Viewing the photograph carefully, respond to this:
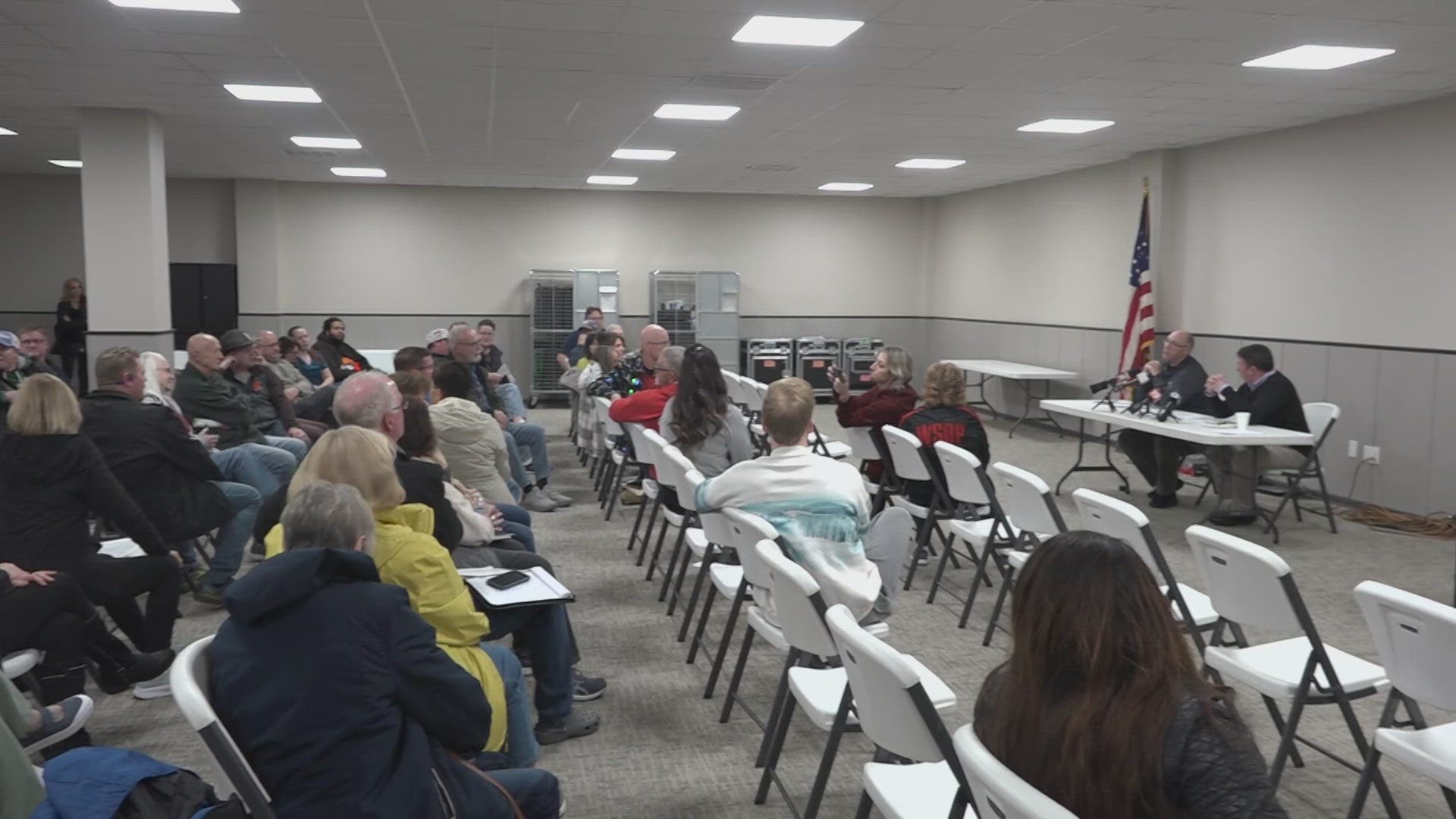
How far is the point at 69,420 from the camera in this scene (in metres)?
3.79

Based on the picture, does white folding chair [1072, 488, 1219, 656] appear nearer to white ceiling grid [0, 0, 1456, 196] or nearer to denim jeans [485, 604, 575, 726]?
denim jeans [485, 604, 575, 726]

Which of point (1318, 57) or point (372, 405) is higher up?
point (1318, 57)

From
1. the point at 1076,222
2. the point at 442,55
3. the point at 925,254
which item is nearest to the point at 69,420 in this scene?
the point at 442,55

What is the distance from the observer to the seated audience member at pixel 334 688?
194 centimetres

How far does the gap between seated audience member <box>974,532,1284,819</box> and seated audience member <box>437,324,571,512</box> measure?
592 cm

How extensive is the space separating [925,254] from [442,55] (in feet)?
35.1

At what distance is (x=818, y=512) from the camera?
3580mm

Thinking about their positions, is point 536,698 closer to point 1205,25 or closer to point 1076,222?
point 1205,25

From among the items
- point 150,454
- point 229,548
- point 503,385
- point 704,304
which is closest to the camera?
point 150,454

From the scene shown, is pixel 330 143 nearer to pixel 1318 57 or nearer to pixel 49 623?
pixel 49 623

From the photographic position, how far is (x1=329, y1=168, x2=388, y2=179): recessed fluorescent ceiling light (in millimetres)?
12539

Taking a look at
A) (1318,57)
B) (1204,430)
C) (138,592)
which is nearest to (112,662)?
(138,592)

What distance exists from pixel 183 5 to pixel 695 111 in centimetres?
398

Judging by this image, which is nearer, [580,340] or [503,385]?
[503,385]
